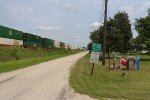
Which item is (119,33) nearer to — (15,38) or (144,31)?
(144,31)

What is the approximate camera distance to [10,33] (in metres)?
53.5

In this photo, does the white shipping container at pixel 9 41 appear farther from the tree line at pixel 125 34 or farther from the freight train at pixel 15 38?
the tree line at pixel 125 34

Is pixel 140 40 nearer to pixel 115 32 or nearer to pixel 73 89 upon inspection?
pixel 115 32

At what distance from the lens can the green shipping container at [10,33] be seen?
47.7 m

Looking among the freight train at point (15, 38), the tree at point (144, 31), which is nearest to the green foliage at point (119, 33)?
the tree at point (144, 31)

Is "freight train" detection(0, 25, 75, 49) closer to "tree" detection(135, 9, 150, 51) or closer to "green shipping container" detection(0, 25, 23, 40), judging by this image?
"green shipping container" detection(0, 25, 23, 40)

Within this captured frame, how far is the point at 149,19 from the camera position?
62.0 metres

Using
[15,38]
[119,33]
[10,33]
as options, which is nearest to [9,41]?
[10,33]

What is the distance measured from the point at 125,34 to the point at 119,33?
247cm

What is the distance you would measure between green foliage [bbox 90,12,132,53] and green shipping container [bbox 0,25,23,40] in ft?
51.5

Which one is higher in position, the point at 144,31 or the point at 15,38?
the point at 144,31

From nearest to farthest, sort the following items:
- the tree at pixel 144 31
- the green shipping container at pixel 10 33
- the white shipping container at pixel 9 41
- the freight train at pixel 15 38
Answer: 1. the green shipping container at pixel 10 33
2. the white shipping container at pixel 9 41
3. the freight train at pixel 15 38
4. the tree at pixel 144 31

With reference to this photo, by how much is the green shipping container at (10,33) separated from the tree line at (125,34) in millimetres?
14678

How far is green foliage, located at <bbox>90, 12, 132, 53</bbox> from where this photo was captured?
66363 millimetres
